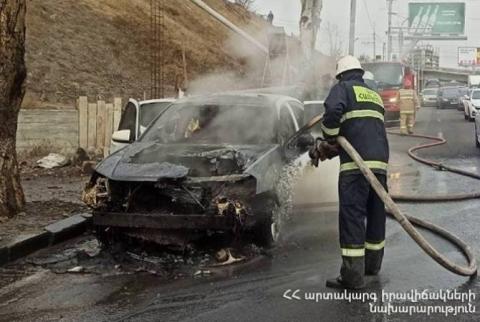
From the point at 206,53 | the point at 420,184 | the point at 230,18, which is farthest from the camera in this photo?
the point at 230,18

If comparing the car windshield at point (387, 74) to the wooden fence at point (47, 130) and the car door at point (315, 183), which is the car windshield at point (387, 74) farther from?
the car door at point (315, 183)

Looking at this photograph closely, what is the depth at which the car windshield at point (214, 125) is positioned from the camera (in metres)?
6.80

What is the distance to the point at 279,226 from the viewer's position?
6.30m

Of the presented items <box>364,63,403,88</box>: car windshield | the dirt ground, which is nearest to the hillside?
the dirt ground

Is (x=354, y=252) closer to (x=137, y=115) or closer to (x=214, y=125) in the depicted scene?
(x=214, y=125)

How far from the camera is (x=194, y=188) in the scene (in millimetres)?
5551

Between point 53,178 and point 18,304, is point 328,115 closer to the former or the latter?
point 18,304

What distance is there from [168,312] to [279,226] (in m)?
2.13

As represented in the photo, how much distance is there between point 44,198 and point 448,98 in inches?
1358

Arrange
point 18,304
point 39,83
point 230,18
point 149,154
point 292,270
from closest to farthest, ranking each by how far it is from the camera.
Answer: point 18,304 → point 292,270 → point 149,154 → point 39,83 → point 230,18

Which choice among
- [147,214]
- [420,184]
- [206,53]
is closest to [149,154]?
[147,214]

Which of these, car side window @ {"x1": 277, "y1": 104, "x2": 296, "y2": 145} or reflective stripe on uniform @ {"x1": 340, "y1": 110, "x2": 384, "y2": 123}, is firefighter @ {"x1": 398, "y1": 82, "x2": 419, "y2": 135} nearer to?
car side window @ {"x1": 277, "y1": 104, "x2": 296, "y2": 145}

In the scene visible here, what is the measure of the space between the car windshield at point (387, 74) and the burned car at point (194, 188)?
670 inches

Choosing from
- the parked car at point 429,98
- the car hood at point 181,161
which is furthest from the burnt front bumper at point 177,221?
the parked car at point 429,98
